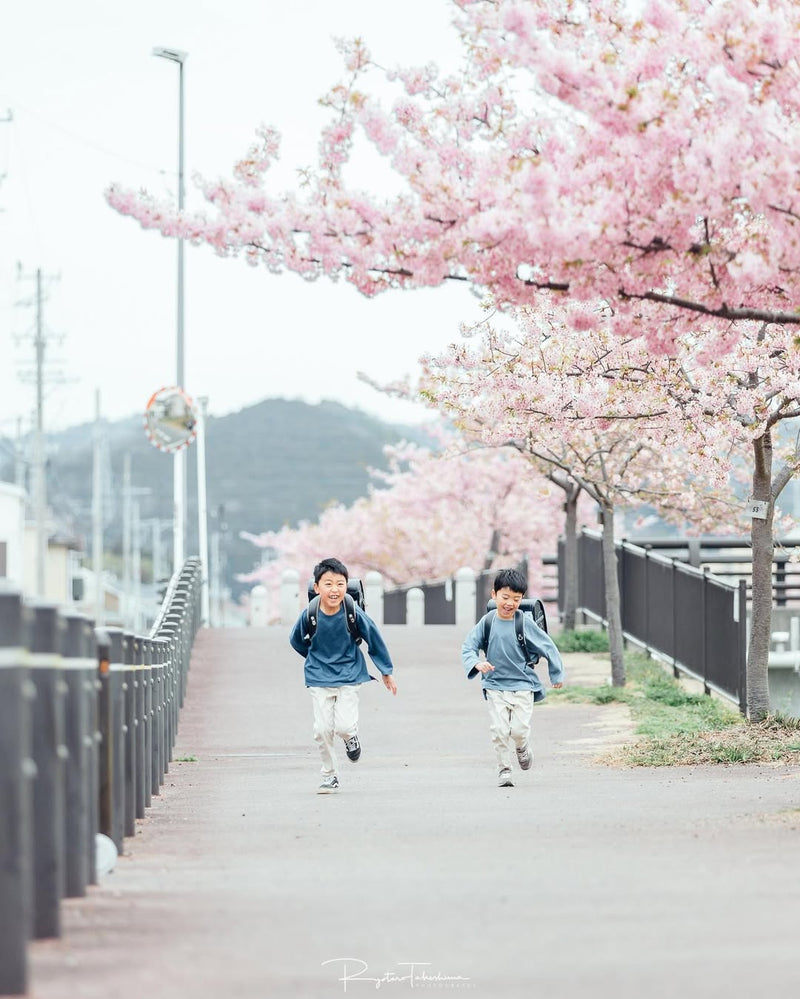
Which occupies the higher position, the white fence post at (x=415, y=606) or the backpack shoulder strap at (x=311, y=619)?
the backpack shoulder strap at (x=311, y=619)

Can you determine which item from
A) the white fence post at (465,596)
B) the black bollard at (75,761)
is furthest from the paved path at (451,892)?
the white fence post at (465,596)

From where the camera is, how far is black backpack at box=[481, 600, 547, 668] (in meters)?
12.8

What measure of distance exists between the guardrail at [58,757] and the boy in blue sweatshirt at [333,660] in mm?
1790

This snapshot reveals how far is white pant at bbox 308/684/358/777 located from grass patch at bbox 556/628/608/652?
14122 mm

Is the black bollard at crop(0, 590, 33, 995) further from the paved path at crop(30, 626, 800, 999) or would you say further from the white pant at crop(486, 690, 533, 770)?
the white pant at crop(486, 690, 533, 770)

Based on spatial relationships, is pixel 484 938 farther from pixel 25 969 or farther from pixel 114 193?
pixel 114 193

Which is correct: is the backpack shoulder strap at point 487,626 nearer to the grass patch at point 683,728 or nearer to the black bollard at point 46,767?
the grass patch at point 683,728

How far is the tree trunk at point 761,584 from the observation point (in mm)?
16812

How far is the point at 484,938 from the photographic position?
5621 mm

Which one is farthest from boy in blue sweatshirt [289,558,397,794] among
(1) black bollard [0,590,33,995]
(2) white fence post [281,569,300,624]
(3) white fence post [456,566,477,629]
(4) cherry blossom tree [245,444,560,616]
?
(4) cherry blossom tree [245,444,560,616]

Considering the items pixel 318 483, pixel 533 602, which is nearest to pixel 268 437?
pixel 318 483

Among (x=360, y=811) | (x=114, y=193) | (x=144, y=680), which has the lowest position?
(x=360, y=811)

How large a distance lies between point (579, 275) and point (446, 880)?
373 cm

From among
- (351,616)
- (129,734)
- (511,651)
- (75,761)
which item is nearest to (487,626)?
(511,651)
